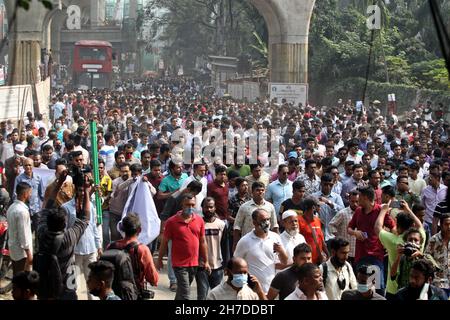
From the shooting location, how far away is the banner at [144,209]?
33.4 feet

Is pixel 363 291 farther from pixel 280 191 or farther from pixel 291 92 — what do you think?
pixel 291 92

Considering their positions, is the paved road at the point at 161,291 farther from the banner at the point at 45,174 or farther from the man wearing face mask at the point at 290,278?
the man wearing face mask at the point at 290,278

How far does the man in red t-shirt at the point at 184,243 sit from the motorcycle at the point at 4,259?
5.57 feet

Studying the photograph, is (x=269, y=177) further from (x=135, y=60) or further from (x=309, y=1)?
(x=135, y=60)

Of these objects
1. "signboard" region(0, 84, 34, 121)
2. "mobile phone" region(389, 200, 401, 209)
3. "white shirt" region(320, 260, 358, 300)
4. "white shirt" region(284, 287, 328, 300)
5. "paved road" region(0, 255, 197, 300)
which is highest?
"signboard" region(0, 84, 34, 121)

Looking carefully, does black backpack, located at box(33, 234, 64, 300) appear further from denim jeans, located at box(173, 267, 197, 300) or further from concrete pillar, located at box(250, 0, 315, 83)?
concrete pillar, located at box(250, 0, 315, 83)

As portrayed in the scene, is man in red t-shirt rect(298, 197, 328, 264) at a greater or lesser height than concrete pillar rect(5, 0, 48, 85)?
lesser

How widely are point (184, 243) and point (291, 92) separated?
20544 millimetres

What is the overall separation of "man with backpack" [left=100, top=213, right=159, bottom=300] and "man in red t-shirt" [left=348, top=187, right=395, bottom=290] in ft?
7.88

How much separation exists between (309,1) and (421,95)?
16.1 feet

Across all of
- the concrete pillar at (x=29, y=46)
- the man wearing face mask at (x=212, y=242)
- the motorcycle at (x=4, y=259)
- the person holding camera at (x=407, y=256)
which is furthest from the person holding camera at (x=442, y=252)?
the concrete pillar at (x=29, y=46)

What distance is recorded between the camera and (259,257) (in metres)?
8.12

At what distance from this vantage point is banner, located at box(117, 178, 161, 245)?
10180 mm

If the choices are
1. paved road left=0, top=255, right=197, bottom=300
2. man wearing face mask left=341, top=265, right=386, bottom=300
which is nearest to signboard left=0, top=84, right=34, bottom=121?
paved road left=0, top=255, right=197, bottom=300
